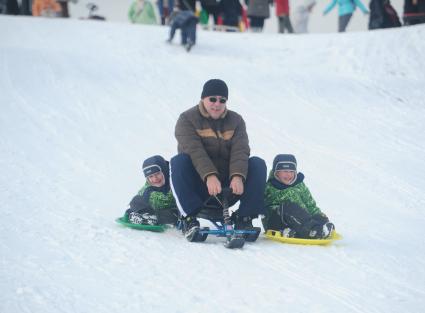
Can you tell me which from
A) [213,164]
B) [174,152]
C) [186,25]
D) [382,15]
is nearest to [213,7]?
[186,25]

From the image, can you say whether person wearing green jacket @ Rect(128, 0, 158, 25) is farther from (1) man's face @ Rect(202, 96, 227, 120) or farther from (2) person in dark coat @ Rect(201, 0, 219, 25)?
(1) man's face @ Rect(202, 96, 227, 120)

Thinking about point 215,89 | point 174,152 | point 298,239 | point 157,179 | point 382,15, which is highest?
point 382,15

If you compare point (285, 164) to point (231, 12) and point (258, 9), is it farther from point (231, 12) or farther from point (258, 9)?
point (231, 12)

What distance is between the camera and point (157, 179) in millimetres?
4945

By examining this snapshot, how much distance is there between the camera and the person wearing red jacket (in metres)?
16.4

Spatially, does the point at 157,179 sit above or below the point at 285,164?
below

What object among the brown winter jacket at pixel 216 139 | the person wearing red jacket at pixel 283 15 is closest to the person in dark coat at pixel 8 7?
the person wearing red jacket at pixel 283 15

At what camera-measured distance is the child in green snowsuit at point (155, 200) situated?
490 centimetres

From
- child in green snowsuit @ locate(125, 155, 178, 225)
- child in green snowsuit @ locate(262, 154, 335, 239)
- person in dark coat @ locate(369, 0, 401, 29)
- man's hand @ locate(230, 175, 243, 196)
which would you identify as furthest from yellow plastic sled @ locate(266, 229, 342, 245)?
person in dark coat @ locate(369, 0, 401, 29)

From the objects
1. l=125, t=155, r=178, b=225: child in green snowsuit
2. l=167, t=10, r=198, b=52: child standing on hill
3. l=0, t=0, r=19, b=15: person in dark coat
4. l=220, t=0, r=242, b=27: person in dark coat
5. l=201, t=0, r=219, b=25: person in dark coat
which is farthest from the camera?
l=0, t=0, r=19, b=15: person in dark coat

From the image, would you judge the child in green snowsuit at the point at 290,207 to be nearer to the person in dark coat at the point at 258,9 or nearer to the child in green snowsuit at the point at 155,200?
the child in green snowsuit at the point at 155,200

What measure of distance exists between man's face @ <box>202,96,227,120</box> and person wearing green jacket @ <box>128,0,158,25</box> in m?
13.9

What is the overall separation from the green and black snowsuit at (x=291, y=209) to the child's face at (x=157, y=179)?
86cm

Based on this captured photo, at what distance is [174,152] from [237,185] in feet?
12.8
